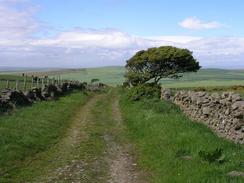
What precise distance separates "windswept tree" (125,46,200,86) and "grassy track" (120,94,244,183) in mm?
49361

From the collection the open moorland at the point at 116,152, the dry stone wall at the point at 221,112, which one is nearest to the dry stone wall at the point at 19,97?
the open moorland at the point at 116,152

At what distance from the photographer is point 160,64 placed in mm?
72562

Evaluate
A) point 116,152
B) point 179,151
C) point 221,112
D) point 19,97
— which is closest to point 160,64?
point 19,97

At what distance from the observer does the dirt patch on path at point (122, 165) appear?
13.0 m

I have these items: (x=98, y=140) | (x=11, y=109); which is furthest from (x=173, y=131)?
(x=11, y=109)

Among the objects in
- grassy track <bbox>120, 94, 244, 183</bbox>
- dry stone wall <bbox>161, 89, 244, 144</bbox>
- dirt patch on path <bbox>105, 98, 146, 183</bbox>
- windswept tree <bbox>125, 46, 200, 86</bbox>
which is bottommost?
dirt patch on path <bbox>105, 98, 146, 183</bbox>

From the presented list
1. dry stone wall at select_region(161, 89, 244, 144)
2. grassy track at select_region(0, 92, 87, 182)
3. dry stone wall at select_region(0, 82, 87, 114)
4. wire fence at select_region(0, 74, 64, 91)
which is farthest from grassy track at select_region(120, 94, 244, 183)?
wire fence at select_region(0, 74, 64, 91)

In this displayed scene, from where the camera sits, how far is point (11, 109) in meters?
28.1

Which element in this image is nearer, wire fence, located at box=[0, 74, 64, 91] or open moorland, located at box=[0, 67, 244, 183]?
open moorland, located at box=[0, 67, 244, 183]

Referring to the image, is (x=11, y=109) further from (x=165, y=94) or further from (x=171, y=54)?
(x=171, y=54)

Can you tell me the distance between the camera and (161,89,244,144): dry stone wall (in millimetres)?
18094

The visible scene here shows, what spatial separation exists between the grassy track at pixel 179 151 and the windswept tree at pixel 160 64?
162 feet

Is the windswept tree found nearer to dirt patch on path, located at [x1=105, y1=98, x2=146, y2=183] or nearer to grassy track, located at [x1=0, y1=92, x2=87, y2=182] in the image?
grassy track, located at [x1=0, y1=92, x2=87, y2=182]

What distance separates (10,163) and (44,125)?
810 centimetres
